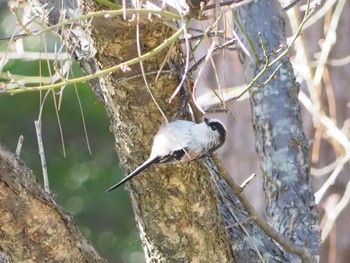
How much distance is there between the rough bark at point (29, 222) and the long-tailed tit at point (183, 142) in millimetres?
137

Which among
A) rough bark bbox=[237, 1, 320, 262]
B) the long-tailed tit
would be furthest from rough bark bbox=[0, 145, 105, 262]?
rough bark bbox=[237, 1, 320, 262]

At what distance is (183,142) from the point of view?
2.11 metres

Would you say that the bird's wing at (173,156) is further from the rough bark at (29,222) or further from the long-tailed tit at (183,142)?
the rough bark at (29,222)

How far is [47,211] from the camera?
6.61 ft

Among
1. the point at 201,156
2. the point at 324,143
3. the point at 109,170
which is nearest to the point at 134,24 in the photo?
the point at 201,156

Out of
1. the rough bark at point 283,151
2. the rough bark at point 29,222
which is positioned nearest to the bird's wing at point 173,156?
the rough bark at point 29,222

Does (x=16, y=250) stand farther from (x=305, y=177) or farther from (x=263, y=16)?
(x=263, y=16)

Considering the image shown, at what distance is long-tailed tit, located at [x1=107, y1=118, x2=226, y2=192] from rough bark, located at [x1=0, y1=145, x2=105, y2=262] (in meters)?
0.14

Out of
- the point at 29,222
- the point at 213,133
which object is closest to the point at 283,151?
the point at 213,133

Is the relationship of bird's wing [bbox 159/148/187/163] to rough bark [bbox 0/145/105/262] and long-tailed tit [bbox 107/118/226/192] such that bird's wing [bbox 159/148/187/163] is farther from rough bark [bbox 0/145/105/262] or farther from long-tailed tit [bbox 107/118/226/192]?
rough bark [bbox 0/145/105/262]

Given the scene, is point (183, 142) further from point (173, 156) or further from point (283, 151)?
point (283, 151)

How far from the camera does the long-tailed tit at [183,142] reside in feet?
6.69

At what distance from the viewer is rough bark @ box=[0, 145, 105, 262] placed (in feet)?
6.41

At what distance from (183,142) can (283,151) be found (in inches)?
25.6
